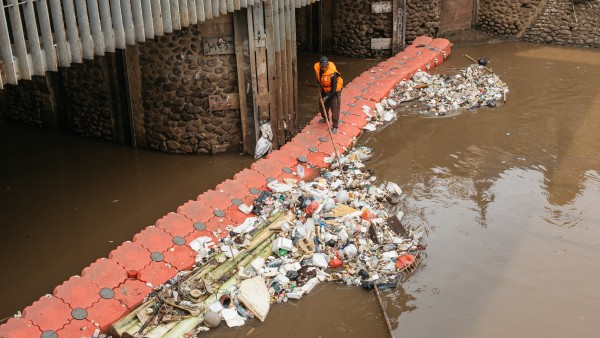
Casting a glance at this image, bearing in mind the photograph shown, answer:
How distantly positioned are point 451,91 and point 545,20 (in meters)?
5.98

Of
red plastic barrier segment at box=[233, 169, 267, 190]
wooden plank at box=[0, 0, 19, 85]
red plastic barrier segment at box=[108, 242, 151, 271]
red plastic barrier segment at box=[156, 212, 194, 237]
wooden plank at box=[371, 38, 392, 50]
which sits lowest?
red plastic barrier segment at box=[108, 242, 151, 271]

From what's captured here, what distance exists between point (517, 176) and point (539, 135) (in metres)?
1.96

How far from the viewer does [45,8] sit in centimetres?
670

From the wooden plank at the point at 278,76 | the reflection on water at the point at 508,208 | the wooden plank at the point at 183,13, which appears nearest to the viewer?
the reflection on water at the point at 508,208

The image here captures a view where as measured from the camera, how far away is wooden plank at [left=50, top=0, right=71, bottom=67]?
22.3ft

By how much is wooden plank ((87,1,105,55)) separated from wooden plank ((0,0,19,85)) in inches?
43.3

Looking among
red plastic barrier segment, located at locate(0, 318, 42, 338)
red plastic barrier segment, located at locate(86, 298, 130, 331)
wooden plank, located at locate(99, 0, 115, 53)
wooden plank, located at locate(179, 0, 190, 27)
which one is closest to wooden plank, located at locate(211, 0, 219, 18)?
wooden plank, located at locate(179, 0, 190, 27)

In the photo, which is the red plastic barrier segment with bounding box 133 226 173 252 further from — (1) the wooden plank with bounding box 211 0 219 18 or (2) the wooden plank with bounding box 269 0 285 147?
(2) the wooden plank with bounding box 269 0 285 147

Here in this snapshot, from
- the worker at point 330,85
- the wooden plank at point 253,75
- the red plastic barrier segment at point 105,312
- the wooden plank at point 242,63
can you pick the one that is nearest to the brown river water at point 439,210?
the wooden plank at point 242,63

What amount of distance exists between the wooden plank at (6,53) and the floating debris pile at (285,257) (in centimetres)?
290

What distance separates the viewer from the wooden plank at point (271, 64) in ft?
34.1

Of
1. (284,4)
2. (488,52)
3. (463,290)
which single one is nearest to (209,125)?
(284,4)

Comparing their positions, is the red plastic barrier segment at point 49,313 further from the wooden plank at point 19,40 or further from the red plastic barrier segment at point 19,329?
the wooden plank at point 19,40

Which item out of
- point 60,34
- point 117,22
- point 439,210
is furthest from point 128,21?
point 439,210
